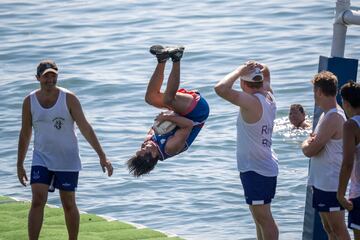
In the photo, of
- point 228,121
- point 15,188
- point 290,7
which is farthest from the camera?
point 290,7

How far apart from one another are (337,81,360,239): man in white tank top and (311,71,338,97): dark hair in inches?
10.5

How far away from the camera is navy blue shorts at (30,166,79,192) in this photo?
9.62 m

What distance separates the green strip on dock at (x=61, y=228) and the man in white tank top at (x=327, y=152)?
2.34 meters

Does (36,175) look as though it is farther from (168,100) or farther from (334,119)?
(334,119)

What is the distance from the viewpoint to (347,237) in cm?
891

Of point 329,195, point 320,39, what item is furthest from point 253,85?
point 320,39

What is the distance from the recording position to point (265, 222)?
920cm

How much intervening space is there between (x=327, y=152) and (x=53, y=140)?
2408 mm

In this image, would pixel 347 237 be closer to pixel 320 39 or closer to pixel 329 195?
pixel 329 195

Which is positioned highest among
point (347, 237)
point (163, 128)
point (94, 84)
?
point (163, 128)

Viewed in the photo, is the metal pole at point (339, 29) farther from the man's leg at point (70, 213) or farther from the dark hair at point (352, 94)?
the man's leg at point (70, 213)

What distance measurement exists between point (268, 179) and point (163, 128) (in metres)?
1.02

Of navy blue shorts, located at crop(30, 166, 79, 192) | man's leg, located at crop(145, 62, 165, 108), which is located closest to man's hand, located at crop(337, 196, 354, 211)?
man's leg, located at crop(145, 62, 165, 108)

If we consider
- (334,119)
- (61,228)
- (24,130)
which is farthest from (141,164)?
(61,228)
